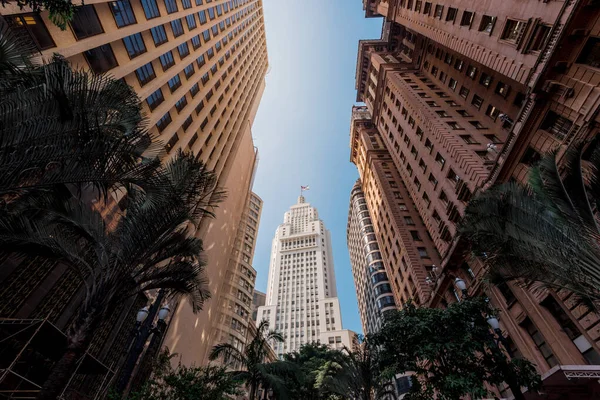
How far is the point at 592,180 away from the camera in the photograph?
8727 mm

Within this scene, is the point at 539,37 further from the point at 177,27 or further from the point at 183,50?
the point at 183,50

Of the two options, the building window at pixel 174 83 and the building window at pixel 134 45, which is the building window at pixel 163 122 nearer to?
the building window at pixel 174 83

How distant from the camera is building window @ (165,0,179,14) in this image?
26922 mm

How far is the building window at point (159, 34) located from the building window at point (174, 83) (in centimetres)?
304

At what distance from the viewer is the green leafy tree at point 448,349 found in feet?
40.7

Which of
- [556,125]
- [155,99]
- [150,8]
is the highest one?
[150,8]

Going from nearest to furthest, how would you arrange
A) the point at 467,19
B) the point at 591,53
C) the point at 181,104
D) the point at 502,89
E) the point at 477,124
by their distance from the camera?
1. the point at 591,53
2. the point at 502,89
3. the point at 467,19
4. the point at 181,104
5. the point at 477,124

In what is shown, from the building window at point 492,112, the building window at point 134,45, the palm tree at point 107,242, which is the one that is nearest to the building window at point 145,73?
the building window at point 134,45

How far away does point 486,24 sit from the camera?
26031 mm

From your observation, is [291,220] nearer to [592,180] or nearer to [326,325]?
[326,325]

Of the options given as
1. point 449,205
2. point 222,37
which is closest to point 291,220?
point 222,37

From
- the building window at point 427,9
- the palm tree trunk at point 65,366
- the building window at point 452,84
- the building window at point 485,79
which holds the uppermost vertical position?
the building window at point 427,9

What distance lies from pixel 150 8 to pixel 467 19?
92.6ft

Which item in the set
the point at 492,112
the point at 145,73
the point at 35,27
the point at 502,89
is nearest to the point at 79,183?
the point at 35,27
